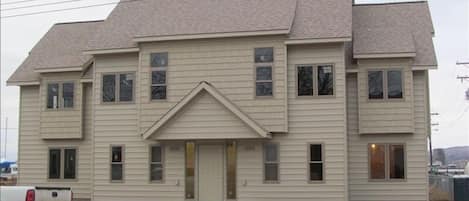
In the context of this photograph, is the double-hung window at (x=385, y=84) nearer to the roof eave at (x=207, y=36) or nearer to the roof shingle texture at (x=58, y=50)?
the roof eave at (x=207, y=36)

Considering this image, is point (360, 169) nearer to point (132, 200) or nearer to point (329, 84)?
point (329, 84)

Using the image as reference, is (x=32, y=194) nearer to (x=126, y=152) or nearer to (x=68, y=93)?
(x=126, y=152)

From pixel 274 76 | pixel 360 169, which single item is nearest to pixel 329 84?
pixel 274 76

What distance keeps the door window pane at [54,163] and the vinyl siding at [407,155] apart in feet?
39.5

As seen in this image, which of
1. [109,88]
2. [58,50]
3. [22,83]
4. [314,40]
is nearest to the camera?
[314,40]

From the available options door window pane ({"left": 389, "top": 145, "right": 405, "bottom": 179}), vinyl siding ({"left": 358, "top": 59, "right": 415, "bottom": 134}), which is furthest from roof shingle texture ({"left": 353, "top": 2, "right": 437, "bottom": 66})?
door window pane ({"left": 389, "top": 145, "right": 405, "bottom": 179})

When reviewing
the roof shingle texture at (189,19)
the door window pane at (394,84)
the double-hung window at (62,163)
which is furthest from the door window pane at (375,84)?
the double-hung window at (62,163)

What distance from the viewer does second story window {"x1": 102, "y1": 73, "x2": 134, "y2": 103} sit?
84.1 ft

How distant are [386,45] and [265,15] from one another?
4.45m

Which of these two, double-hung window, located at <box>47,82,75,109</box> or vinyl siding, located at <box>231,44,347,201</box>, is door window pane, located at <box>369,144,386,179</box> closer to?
vinyl siding, located at <box>231,44,347,201</box>

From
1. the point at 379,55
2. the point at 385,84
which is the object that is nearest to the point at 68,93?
the point at 379,55

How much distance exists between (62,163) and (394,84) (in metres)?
13.7

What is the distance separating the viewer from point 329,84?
928 inches

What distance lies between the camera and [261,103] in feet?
77.4
